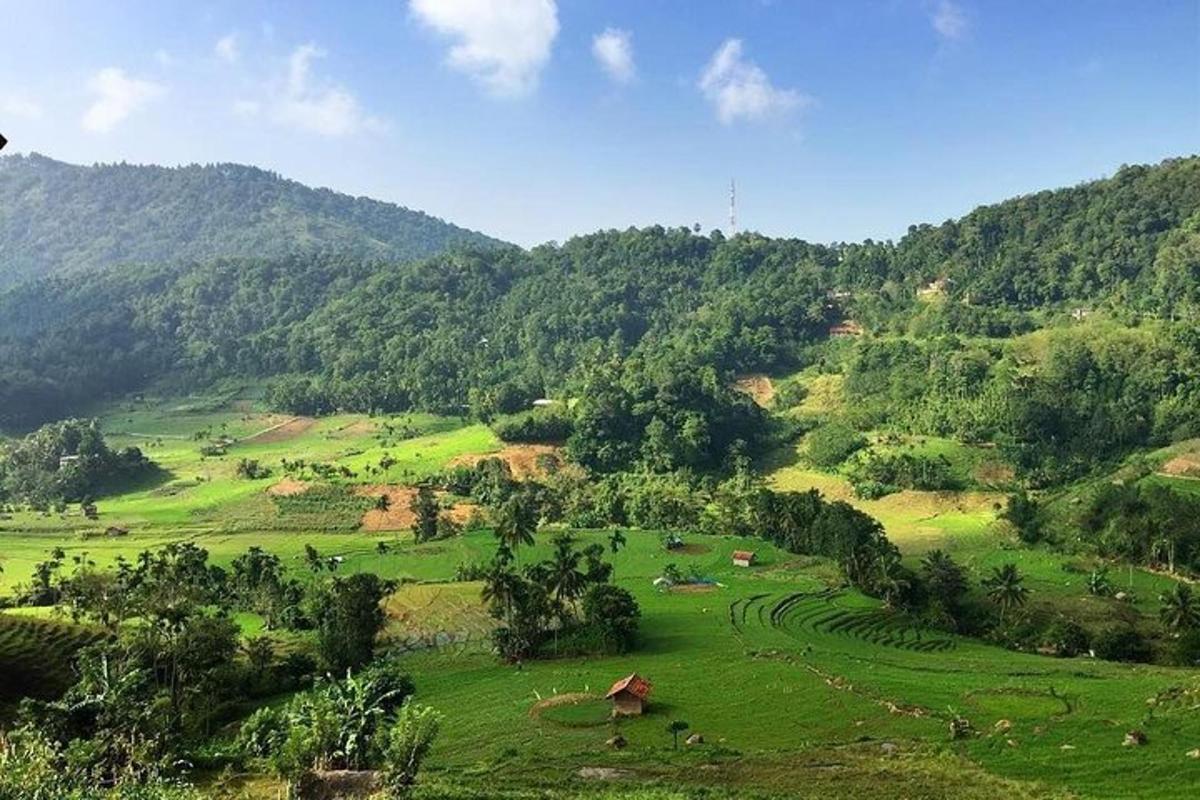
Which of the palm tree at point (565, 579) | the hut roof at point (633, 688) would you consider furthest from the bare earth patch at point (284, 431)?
the hut roof at point (633, 688)

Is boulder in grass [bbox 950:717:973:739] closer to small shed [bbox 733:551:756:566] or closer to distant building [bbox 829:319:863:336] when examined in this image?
small shed [bbox 733:551:756:566]

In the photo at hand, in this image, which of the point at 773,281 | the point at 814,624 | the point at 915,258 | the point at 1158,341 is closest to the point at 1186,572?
the point at 814,624

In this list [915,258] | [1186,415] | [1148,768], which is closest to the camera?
[1148,768]

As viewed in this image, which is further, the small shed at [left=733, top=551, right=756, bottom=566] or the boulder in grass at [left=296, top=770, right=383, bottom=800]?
the small shed at [left=733, top=551, right=756, bottom=566]

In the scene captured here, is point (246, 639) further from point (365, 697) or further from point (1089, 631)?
point (1089, 631)

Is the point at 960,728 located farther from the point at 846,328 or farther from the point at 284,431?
the point at 846,328

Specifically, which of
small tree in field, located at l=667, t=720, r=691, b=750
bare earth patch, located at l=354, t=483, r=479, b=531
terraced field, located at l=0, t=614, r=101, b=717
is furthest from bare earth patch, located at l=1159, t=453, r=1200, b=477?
terraced field, located at l=0, t=614, r=101, b=717

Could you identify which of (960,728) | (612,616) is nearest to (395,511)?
(612,616)
